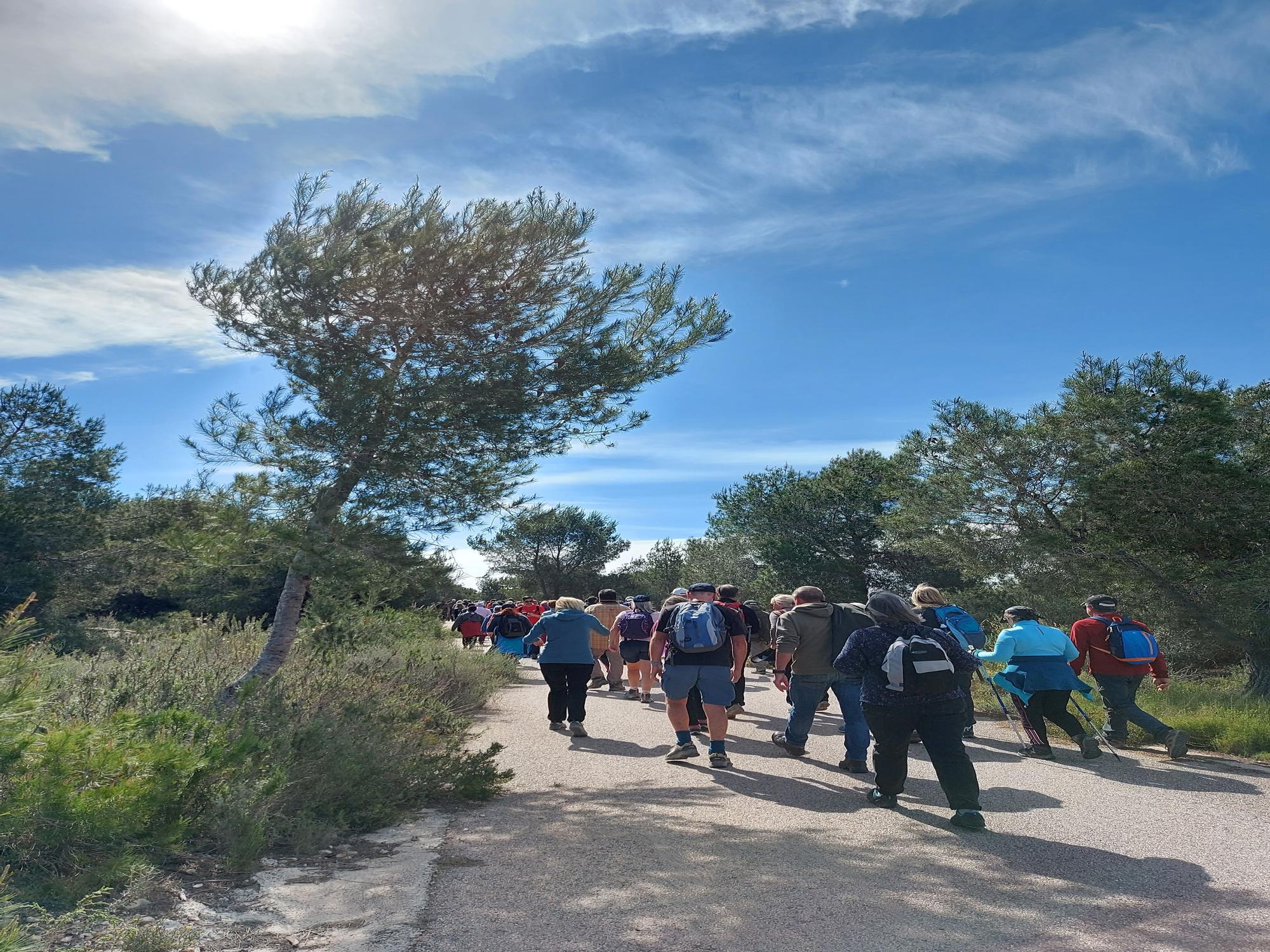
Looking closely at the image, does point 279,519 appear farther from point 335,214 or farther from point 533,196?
point 533,196

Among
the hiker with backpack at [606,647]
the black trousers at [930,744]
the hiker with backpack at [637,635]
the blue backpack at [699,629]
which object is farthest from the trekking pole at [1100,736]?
the hiker with backpack at [606,647]

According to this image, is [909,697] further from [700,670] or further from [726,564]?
[726,564]

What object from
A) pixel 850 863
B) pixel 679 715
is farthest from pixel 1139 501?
pixel 850 863

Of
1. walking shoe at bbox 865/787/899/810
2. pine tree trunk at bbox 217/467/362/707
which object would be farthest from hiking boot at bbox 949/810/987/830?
pine tree trunk at bbox 217/467/362/707

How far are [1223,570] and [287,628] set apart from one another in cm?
1199

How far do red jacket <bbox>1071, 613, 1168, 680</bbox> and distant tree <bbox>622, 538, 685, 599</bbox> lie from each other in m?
48.3

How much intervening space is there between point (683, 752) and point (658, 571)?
52.5 m

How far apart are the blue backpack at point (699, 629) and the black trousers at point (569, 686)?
6.63ft

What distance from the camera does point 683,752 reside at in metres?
7.79

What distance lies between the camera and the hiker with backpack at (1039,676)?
7691 millimetres

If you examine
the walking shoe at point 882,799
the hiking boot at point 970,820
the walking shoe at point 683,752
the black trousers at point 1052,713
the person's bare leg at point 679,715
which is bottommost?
the walking shoe at point 683,752

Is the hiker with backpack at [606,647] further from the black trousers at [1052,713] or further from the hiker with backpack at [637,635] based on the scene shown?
the black trousers at [1052,713]

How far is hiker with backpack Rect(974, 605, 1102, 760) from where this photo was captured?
7.69 m

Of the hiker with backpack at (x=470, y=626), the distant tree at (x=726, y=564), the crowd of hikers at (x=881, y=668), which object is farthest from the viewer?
the distant tree at (x=726, y=564)
